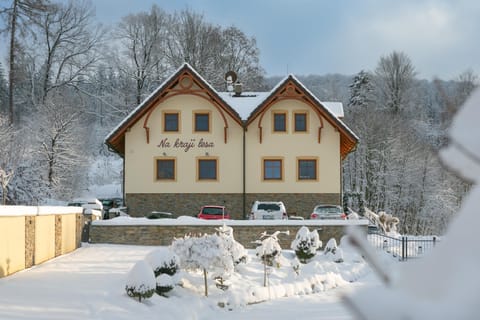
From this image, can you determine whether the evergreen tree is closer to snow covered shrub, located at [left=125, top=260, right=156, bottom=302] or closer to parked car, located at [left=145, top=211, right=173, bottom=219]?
parked car, located at [left=145, top=211, right=173, bottom=219]

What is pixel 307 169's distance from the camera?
30469 millimetres

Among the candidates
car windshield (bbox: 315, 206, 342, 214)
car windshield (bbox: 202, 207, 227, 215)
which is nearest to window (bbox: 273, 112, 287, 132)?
car windshield (bbox: 315, 206, 342, 214)

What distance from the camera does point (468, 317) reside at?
73 centimetres

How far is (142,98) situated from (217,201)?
63.3ft

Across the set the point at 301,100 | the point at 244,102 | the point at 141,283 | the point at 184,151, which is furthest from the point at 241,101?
the point at 141,283

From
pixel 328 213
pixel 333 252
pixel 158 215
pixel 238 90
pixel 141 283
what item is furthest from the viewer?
pixel 238 90

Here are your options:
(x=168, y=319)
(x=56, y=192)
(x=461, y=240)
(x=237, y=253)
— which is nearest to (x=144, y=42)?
(x=56, y=192)

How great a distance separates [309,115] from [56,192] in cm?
1759

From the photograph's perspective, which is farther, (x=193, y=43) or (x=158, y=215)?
(x=193, y=43)

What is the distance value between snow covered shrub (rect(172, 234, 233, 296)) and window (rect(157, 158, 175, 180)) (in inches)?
655

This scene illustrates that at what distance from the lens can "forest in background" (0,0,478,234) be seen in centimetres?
3847

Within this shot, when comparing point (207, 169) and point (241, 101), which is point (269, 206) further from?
point (241, 101)

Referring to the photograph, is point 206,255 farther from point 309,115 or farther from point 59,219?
point 309,115

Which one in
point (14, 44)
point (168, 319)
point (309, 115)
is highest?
point (14, 44)
